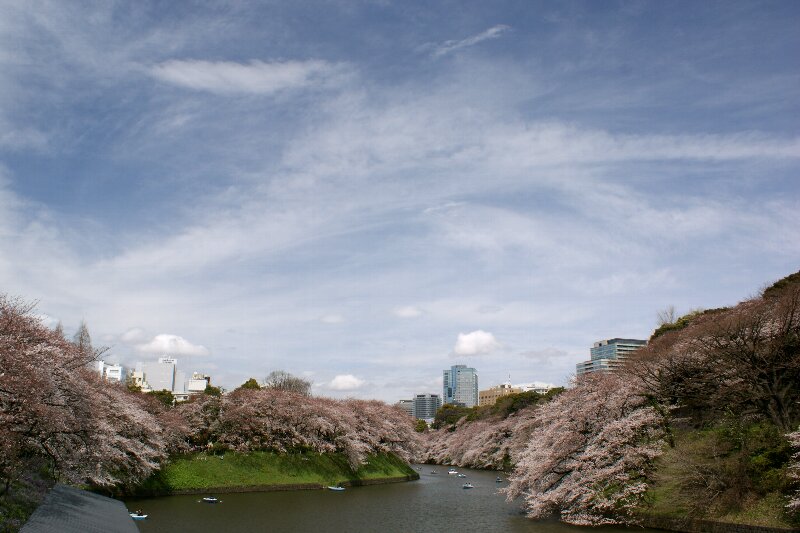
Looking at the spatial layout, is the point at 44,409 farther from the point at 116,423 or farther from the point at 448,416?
the point at 448,416

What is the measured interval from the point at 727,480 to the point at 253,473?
3487cm

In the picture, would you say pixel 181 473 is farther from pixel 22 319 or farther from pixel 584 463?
pixel 584 463

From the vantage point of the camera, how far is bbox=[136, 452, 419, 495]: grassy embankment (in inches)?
1634

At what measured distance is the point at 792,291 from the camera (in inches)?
1192

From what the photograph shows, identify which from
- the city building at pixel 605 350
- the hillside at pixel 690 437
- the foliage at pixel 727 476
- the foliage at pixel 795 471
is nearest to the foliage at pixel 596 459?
the hillside at pixel 690 437

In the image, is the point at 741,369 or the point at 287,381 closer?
the point at 741,369

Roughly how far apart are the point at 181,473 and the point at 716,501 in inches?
1423

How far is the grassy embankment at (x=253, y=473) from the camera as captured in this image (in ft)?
136

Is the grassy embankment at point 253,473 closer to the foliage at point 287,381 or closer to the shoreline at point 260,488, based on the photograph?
the shoreline at point 260,488

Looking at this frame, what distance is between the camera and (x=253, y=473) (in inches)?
1794

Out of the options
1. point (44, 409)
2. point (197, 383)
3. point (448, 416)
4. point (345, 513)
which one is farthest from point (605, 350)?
point (44, 409)

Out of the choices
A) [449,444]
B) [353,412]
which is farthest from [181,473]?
[449,444]

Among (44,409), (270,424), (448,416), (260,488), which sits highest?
(44,409)

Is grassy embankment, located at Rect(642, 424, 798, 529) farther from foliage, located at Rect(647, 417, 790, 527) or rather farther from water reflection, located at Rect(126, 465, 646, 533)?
water reflection, located at Rect(126, 465, 646, 533)
